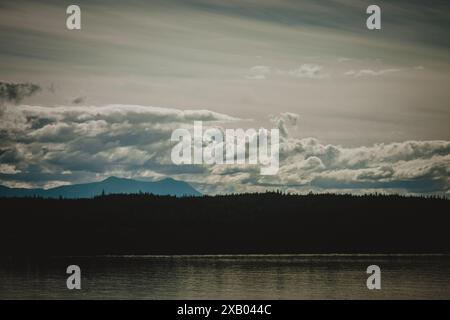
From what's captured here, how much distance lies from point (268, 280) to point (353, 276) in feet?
59.9

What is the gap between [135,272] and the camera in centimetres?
13300
